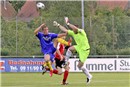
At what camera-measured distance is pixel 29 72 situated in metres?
37.6

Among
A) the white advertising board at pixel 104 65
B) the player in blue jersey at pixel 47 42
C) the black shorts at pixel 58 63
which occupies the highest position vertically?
the player in blue jersey at pixel 47 42

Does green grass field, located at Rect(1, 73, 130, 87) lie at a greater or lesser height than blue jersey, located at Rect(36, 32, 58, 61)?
lesser

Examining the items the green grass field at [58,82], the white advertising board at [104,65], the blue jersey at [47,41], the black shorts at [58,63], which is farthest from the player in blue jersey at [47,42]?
the white advertising board at [104,65]

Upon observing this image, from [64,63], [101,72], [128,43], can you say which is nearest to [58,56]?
[64,63]

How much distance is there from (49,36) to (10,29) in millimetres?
18489

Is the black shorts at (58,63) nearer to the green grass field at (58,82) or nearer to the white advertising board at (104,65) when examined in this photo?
the green grass field at (58,82)

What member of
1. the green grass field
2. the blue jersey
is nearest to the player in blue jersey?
the blue jersey

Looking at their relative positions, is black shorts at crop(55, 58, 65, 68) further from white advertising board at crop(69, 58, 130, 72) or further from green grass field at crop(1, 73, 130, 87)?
white advertising board at crop(69, 58, 130, 72)

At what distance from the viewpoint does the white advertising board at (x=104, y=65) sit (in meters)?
37.2

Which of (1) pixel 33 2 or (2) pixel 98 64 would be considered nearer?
(2) pixel 98 64

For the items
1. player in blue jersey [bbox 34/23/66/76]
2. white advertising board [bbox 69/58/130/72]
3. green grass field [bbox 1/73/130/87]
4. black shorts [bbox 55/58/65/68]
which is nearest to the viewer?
green grass field [bbox 1/73/130/87]

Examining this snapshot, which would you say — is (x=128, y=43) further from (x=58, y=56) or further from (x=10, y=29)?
(x=58, y=56)

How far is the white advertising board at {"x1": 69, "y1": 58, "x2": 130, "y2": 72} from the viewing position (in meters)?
37.2

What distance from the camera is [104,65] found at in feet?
123
